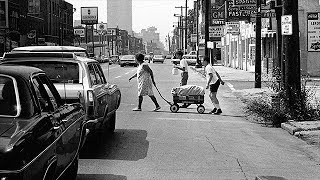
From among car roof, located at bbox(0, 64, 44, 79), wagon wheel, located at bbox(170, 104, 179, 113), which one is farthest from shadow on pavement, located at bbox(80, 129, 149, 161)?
wagon wheel, located at bbox(170, 104, 179, 113)

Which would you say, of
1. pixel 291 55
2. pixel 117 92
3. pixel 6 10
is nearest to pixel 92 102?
pixel 117 92

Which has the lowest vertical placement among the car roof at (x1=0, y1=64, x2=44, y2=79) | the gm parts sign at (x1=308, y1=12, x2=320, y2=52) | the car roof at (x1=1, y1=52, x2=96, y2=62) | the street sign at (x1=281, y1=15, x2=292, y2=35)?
the car roof at (x1=0, y1=64, x2=44, y2=79)

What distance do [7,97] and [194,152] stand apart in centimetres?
506

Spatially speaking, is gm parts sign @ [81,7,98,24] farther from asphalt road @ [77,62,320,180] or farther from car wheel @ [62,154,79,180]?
car wheel @ [62,154,79,180]

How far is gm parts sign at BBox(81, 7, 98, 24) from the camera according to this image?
12612 cm

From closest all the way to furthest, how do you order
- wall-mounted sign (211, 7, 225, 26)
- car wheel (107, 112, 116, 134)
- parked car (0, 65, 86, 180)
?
1. parked car (0, 65, 86, 180)
2. car wheel (107, 112, 116, 134)
3. wall-mounted sign (211, 7, 225, 26)

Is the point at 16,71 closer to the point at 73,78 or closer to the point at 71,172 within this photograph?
the point at 71,172

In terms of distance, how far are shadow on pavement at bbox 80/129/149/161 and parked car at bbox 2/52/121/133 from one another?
461 millimetres

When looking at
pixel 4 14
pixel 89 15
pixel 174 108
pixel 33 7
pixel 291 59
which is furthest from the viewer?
pixel 89 15

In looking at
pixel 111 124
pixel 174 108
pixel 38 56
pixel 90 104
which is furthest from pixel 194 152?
pixel 174 108

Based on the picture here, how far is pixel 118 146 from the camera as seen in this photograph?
10.4 meters

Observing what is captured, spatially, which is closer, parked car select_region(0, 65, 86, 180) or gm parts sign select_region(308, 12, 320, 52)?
parked car select_region(0, 65, 86, 180)

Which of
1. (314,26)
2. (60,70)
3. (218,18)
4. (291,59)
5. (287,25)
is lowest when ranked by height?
(60,70)

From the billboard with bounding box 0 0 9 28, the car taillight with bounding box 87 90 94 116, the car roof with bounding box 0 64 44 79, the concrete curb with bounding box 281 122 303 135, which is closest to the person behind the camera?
the car roof with bounding box 0 64 44 79
